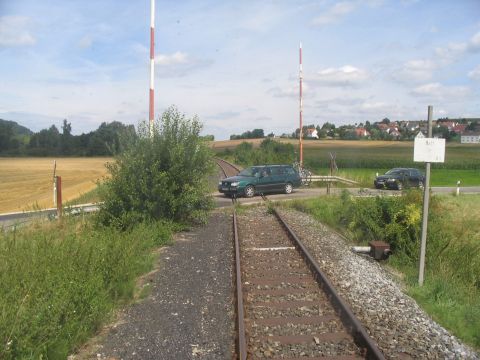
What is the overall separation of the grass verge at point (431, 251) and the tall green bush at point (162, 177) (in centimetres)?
454

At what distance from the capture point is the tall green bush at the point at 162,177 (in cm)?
1221

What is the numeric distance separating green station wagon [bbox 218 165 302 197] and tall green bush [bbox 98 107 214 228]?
27.9ft

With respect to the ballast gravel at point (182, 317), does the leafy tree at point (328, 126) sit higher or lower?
higher

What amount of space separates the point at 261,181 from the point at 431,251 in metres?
13.7

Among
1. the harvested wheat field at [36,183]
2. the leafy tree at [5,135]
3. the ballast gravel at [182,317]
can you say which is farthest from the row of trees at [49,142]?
the ballast gravel at [182,317]

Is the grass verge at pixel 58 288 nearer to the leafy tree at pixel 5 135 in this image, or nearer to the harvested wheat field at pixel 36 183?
the harvested wheat field at pixel 36 183

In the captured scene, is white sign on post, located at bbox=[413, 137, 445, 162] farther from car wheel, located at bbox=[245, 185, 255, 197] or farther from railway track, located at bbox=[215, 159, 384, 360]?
car wheel, located at bbox=[245, 185, 255, 197]

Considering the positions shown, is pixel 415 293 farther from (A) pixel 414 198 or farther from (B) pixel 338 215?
(B) pixel 338 215

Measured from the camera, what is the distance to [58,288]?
5586 millimetres

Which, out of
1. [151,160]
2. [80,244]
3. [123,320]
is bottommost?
[123,320]

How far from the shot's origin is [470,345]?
5586 mm

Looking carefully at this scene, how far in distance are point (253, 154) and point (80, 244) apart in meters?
36.6

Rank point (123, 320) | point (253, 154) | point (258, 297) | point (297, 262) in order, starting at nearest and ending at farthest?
point (123, 320) → point (258, 297) → point (297, 262) → point (253, 154)

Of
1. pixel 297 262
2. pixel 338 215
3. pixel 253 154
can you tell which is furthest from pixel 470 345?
pixel 253 154
